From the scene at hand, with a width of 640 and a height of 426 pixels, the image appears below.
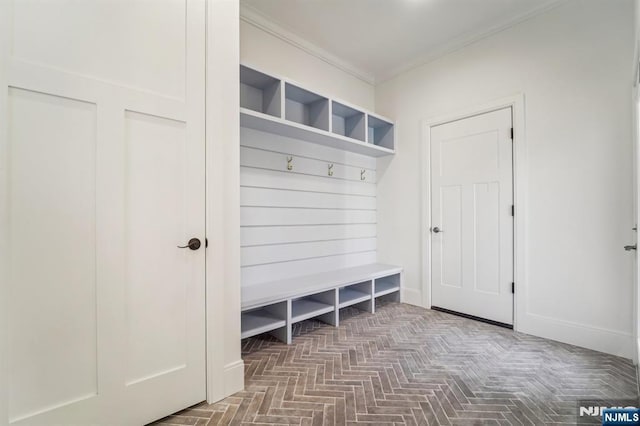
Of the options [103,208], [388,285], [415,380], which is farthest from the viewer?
[388,285]

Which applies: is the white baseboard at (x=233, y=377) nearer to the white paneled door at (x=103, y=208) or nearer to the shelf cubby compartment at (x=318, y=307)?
the white paneled door at (x=103, y=208)

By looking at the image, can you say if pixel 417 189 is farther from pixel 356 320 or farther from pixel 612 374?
pixel 612 374

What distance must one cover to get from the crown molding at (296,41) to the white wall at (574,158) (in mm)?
1378

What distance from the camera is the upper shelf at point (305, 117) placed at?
8.75ft

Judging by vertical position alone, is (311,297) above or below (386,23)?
below

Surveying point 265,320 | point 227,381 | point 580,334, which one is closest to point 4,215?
point 227,381

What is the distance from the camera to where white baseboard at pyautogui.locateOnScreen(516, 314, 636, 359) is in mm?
2303

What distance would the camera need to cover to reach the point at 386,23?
9.73 feet

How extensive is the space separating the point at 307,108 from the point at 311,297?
219 cm

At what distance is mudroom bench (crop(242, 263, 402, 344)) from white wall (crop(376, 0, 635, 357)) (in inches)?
58.5

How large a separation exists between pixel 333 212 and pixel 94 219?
2.53 meters

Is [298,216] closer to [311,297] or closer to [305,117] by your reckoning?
[311,297]

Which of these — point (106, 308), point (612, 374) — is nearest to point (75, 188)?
point (106, 308)

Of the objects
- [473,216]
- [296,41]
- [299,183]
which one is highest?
[296,41]
